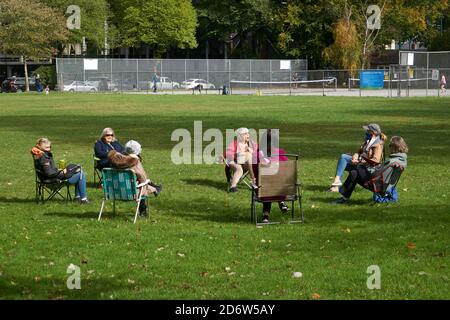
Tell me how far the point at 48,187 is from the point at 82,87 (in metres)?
59.7

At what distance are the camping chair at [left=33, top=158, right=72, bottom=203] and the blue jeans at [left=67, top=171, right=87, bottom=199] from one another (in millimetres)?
109

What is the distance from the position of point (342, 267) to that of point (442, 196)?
5.66m

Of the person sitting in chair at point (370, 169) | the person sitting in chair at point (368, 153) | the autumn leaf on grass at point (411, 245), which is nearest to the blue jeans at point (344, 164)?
the person sitting in chair at point (368, 153)

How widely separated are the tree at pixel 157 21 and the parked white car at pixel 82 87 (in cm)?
1878

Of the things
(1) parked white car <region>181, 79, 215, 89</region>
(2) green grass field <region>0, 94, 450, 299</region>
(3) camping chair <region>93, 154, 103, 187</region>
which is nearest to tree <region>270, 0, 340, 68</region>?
(1) parked white car <region>181, 79, 215, 89</region>

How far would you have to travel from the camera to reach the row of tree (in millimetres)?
78625

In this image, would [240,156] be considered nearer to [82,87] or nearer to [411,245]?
[411,245]

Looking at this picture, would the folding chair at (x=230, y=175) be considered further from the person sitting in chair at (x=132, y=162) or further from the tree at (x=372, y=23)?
the tree at (x=372, y=23)

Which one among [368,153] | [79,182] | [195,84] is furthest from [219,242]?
[195,84]

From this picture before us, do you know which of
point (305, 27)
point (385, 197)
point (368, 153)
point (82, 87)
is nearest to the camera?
point (385, 197)

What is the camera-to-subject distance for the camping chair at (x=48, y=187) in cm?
1403

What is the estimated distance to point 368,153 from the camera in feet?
48.6

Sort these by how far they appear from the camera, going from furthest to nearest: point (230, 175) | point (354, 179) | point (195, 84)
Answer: point (195, 84) < point (230, 175) < point (354, 179)

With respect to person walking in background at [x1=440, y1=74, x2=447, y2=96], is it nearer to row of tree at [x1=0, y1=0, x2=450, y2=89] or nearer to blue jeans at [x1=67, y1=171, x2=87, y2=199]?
row of tree at [x1=0, y1=0, x2=450, y2=89]
